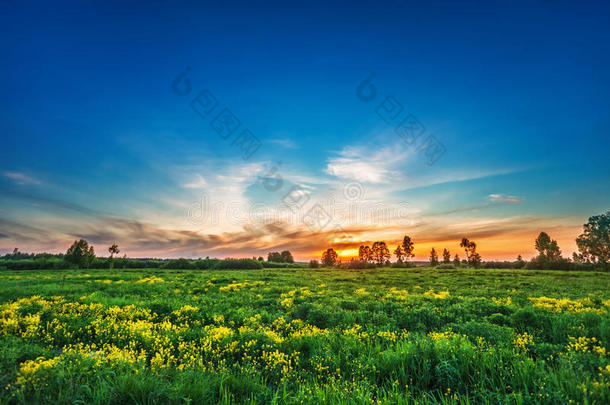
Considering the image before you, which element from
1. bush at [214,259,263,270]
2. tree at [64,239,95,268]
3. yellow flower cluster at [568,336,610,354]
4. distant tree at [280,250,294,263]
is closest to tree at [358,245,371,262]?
distant tree at [280,250,294,263]

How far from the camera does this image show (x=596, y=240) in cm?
8000

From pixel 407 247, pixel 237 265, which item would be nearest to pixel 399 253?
pixel 407 247

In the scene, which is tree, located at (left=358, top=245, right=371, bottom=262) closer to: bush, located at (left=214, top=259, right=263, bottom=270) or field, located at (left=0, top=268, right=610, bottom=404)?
bush, located at (left=214, top=259, right=263, bottom=270)

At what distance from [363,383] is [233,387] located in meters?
2.56

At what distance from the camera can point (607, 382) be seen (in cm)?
403

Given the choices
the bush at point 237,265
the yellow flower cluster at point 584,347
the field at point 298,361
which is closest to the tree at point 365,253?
the bush at point 237,265

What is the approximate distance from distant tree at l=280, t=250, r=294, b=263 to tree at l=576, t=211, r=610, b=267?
132m

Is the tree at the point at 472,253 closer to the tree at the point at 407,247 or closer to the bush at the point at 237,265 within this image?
the tree at the point at 407,247

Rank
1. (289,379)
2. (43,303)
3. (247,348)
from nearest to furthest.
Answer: (289,379), (247,348), (43,303)

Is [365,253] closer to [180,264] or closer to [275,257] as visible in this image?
[275,257]

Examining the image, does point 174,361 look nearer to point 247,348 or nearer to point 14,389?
point 247,348

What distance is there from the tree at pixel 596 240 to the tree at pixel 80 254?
151016 mm

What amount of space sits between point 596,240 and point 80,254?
15912 cm

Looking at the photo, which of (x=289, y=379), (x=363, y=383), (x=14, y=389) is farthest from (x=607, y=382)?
(x=14, y=389)
